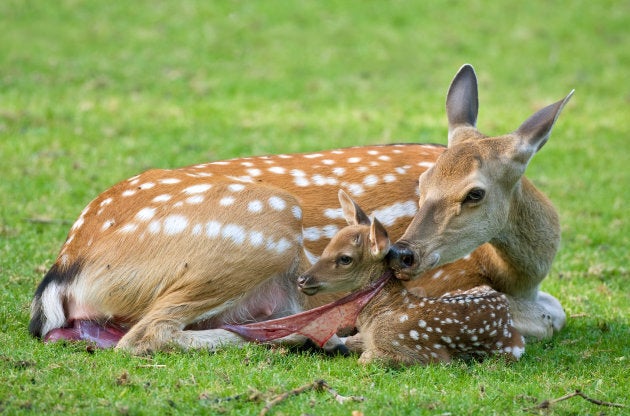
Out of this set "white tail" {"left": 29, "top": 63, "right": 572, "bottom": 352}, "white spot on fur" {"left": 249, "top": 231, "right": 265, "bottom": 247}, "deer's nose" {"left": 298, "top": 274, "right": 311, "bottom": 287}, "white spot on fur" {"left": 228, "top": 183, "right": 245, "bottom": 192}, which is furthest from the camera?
"white spot on fur" {"left": 228, "top": 183, "right": 245, "bottom": 192}

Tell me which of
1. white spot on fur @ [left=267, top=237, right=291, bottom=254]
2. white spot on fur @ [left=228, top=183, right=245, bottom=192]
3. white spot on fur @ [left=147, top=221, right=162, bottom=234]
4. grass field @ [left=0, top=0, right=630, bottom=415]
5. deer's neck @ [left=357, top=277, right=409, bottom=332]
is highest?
white spot on fur @ [left=228, top=183, right=245, bottom=192]

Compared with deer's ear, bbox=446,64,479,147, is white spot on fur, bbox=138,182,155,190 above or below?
below

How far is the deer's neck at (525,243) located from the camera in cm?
588

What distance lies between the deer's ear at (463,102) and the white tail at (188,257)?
2.05 ft

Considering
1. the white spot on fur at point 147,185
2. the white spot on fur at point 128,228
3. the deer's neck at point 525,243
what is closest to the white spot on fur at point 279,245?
the white spot on fur at point 128,228

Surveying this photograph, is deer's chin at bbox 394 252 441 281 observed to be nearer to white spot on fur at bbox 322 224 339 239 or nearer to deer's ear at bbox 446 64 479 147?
white spot on fur at bbox 322 224 339 239

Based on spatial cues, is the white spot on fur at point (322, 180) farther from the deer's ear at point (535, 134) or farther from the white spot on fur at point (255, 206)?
the deer's ear at point (535, 134)

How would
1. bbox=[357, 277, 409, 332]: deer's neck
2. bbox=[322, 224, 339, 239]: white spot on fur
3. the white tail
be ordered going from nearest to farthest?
bbox=[357, 277, 409, 332]: deer's neck < the white tail < bbox=[322, 224, 339, 239]: white spot on fur

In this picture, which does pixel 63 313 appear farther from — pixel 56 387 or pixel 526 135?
pixel 526 135

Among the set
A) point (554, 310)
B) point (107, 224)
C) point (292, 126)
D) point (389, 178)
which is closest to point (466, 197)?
point (389, 178)

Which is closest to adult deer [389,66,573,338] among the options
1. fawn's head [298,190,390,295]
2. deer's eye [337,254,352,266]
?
fawn's head [298,190,390,295]

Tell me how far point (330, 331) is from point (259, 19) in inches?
445

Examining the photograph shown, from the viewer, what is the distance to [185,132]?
11.1m

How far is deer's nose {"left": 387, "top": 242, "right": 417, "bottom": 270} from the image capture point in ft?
17.1
